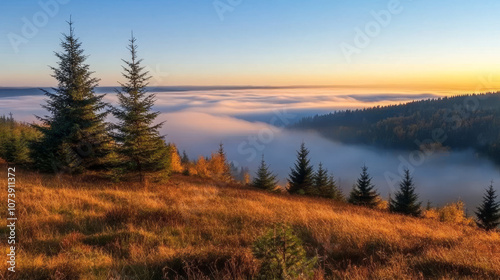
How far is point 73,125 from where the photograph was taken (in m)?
16.7

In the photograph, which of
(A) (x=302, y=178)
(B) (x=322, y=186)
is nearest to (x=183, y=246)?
(A) (x=302, y=178)

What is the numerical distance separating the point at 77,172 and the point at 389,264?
1810 cm

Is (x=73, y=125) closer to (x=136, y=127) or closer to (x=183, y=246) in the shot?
(x=136, y=127)

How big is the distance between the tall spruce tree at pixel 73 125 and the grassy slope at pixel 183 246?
7.12 metres

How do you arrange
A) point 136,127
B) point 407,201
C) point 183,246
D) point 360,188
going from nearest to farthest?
point 183,246
point 136,127
point 407,201
point 360,188

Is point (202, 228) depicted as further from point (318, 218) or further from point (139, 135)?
point (139, 135)

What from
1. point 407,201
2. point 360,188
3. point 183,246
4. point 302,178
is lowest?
point 407,201

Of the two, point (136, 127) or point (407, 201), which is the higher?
point (136, 127)

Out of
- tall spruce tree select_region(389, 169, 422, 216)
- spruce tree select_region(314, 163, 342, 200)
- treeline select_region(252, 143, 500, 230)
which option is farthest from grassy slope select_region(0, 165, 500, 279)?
tall spruce tree select_region(389, 169, 422, 216)

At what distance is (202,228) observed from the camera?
7.30 m

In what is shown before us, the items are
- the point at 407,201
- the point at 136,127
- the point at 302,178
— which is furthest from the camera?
the point at 407,201

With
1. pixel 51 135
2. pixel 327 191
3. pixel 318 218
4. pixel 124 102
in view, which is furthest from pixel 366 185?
pixel 51 135

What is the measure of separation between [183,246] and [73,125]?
14663 millimetres

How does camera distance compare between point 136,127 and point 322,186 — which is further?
point 322,186
